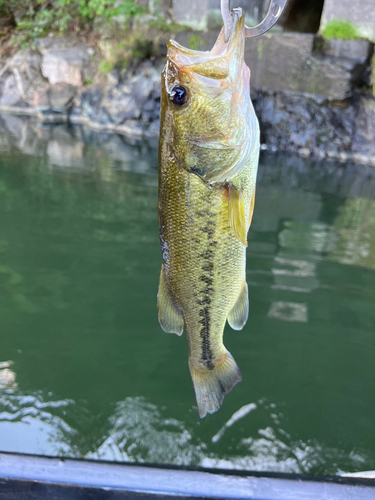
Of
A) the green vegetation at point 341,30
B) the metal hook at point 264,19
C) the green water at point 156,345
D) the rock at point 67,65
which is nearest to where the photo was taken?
the metal hook at point 264,19

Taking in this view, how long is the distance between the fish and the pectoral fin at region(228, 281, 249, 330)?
0.06 m

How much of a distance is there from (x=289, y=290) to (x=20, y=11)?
628 inches

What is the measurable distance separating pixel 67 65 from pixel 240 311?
46.2 feet

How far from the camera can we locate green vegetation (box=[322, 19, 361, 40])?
33.3 ft

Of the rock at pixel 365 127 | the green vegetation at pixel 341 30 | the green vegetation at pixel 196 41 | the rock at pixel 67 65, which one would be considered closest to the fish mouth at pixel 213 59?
the green vegetation at pixel 341 30

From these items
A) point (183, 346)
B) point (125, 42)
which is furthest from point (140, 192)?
point (125, 42)

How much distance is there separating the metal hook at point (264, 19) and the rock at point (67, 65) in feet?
44.9

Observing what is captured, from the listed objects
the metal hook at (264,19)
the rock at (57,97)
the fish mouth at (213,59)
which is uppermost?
the metal hook at (264,19)

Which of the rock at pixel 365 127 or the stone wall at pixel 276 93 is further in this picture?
the rock at pixel 365 127

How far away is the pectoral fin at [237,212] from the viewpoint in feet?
4.69

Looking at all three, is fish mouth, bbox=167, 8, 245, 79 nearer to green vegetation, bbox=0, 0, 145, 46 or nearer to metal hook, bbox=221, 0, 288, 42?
metal hook, bbox=221, 0, 288, 42

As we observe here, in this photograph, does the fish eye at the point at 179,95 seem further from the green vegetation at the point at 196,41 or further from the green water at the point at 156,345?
the green vegetation at the point at 196,41

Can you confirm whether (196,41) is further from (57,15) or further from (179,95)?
(179,95)

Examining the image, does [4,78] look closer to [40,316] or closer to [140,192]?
[140,192]
